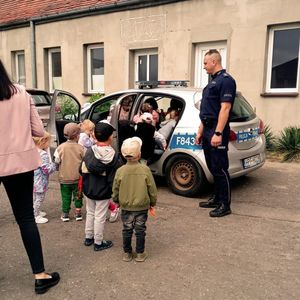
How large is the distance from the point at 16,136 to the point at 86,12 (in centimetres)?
1108

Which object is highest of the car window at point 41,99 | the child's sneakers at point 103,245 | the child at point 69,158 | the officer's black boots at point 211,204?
the car window at point 41,99

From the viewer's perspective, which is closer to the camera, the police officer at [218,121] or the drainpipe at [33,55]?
the police officer at [218,121]

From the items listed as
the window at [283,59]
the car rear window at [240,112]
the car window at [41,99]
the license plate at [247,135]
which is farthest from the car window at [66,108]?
the window at [283,59]

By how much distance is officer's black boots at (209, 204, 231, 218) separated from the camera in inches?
193

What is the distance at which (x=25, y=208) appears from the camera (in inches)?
118

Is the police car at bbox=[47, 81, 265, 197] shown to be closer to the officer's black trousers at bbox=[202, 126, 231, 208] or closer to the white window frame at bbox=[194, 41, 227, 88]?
the officer's black trousers at bbox=[202, 126, 231, 208]

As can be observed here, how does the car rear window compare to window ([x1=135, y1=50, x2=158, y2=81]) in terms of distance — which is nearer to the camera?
the car rear window

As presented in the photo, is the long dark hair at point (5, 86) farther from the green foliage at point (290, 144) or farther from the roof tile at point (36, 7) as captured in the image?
the roof tile at point (36, 7)

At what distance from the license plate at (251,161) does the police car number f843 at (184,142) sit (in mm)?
783

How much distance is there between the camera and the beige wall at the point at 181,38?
969 cm

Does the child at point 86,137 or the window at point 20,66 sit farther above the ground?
the window at point 20,66

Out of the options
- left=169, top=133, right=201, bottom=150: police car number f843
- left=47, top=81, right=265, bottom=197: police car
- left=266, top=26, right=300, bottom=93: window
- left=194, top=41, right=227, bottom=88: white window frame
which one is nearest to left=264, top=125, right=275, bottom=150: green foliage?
left=266, top=26, right=300, bottom=93: window

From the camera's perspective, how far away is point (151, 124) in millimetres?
5551

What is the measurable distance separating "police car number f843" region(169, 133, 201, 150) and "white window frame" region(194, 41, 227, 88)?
5522 mm
